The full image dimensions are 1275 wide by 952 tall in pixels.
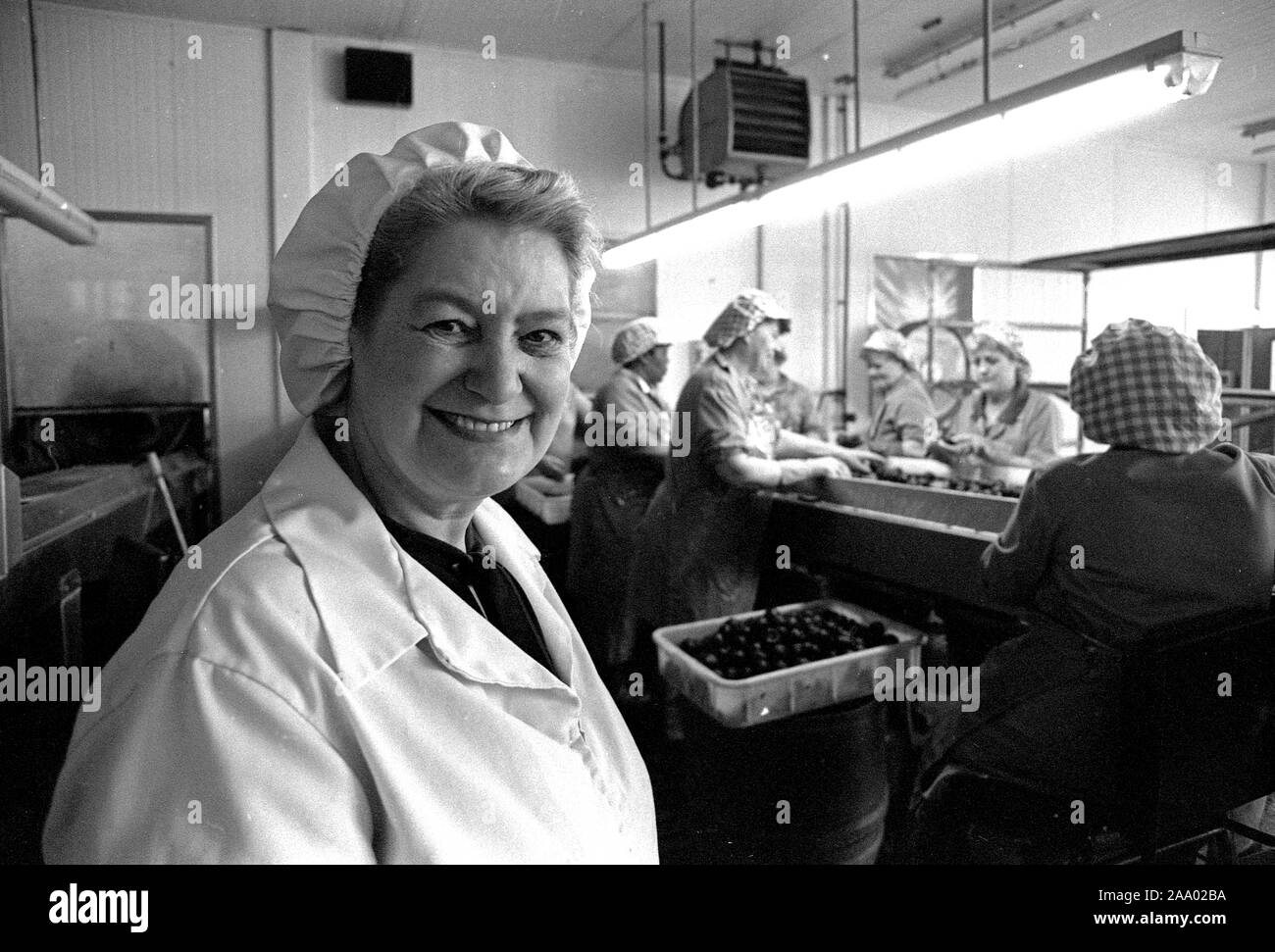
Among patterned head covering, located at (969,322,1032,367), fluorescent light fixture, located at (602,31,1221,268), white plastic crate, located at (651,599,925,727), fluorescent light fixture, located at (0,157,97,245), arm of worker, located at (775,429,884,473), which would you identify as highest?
fluorescent light fixture, located at (602,31,1221,268)

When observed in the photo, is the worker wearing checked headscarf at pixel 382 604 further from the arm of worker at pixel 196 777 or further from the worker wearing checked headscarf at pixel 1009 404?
the worker wearing checked headscarf at pixel 1009 404

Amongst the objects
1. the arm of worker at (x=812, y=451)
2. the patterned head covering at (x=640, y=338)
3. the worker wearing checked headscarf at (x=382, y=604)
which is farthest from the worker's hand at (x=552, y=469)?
the worker wearing checked headscarf at (x=382, y=604)

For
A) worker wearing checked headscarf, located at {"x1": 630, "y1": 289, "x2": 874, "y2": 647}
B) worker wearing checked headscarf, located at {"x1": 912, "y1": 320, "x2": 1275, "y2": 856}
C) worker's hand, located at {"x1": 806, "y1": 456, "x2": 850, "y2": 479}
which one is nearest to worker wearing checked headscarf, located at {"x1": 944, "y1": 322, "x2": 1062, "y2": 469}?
worker's hand, located at {"x1": 806, "y1": 456, "x2": 850, "y2": 479}

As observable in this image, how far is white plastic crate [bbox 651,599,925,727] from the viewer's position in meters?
1.49

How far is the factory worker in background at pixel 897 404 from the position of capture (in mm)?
3439

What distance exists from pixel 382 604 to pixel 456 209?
0.30 m

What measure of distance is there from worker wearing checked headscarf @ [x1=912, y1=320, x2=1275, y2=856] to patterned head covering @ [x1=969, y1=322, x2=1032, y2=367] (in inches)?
76.6

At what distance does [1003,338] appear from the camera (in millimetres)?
3049

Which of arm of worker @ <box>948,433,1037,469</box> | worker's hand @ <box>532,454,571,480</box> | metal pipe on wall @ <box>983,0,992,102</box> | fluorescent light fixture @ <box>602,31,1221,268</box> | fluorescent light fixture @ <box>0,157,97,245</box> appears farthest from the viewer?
worker's hand @ <box>532,454,571,480</box>

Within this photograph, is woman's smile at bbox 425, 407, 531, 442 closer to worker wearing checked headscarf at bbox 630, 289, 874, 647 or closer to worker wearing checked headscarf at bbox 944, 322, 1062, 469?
Answer: worker wearing checked headscarf at bbox 630, 289, 874, 647

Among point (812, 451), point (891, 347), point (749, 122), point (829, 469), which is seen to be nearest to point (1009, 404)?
point (891, 347)

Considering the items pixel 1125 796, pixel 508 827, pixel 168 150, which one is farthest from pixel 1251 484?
pixel 168 150
